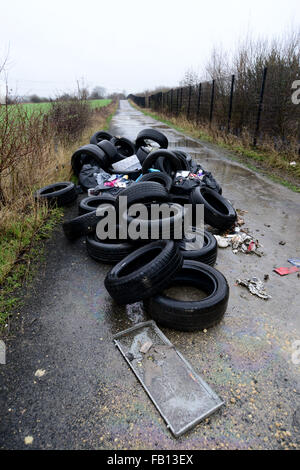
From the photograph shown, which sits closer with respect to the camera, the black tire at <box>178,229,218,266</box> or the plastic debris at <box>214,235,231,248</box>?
the black tire at <box>178,229,218,266</box>

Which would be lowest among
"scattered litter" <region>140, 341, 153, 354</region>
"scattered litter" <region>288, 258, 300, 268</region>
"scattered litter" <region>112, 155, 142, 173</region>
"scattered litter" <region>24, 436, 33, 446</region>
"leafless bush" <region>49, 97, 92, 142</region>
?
"scattered litter" <region>24, 436, 33, 446</region>

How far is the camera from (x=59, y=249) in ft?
14.0

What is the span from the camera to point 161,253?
9.32ft

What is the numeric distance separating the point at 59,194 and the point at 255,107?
31.9 ft

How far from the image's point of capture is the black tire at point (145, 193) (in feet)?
13.1

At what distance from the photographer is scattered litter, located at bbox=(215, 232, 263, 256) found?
4137 mm

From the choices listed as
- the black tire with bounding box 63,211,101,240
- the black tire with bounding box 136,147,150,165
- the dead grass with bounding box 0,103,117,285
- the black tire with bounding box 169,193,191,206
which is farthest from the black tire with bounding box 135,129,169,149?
the black tire with bounding box 63,211,101,240

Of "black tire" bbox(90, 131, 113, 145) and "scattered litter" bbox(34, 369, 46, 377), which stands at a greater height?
"black tire" bbox(90, 131, 113, 145)

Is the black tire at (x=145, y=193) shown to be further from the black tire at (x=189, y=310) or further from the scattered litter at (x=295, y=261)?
the scattered litter at (x=295, y=261)

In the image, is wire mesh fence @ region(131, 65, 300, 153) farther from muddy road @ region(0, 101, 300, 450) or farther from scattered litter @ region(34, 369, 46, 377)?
scattered litter @ region(34, 369, 46, 377)

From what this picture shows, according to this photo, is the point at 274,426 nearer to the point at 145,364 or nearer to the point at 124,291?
the point at 145,364

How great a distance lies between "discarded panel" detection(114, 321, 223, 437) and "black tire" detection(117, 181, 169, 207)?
186cm

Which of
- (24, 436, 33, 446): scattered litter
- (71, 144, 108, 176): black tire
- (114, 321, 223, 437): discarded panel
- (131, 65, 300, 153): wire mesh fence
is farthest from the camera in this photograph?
(131, 65, 300, 153): wire mesh fence

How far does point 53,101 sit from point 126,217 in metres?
8.72
